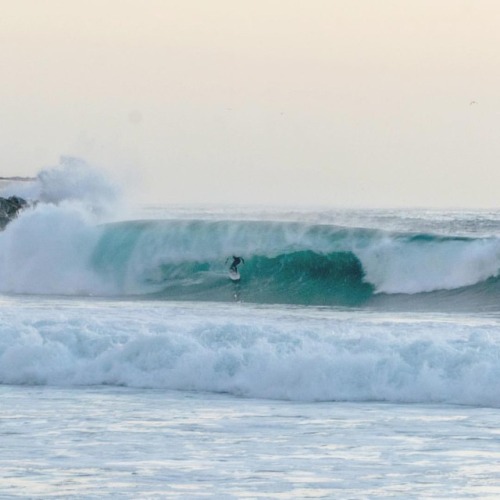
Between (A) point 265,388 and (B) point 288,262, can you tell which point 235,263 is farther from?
(A) point 265,388

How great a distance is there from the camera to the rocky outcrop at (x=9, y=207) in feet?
105

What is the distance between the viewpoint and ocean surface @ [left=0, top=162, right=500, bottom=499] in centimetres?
828

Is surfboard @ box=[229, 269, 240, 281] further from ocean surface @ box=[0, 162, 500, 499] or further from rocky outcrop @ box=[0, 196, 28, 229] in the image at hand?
rocky outcrop @ box=[0, 196, 28, 229]

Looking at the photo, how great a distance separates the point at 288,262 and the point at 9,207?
10.6m

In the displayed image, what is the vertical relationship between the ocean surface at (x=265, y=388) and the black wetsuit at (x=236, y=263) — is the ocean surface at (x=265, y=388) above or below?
below

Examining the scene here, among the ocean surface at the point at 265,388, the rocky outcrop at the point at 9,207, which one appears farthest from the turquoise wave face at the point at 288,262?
the rocky outcrop at the point at 9,207

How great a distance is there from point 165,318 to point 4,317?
2.02 metres

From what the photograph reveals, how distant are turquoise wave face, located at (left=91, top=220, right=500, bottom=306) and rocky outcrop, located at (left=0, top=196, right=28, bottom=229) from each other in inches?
174

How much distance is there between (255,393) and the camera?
11.9 meters

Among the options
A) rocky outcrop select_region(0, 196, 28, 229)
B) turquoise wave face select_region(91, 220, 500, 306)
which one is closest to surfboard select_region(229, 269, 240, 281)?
turquoise wave face select_region(91, 220, 500, 306)

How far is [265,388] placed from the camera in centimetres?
1195

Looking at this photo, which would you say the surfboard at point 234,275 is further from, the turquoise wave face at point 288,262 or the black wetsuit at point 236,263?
the turquoise wave face at point 288,262

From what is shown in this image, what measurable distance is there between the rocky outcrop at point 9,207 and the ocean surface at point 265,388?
7861 millimetres

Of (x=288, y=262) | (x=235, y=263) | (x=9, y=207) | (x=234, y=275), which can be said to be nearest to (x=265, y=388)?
(x=234, y=275)
